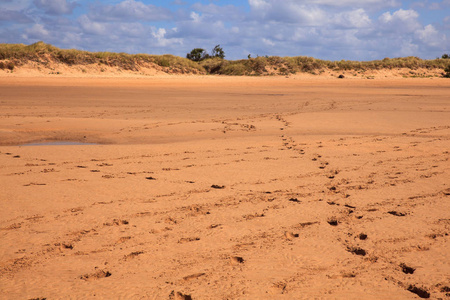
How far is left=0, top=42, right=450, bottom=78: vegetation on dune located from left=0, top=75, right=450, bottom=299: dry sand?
23912 millimetres

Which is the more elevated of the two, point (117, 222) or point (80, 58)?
point (80, 58)

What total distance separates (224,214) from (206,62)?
4250 cm

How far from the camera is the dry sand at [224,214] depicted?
120 inches

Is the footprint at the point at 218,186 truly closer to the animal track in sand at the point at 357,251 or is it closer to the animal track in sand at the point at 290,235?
the animal track in sand at the point at 290,235

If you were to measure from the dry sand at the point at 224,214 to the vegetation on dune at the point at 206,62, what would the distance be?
23912 millimetres

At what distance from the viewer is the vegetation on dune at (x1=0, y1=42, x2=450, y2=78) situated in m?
31.1

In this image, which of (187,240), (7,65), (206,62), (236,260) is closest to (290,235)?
(236,260)

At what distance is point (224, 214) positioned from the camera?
Answer: 4406 mm

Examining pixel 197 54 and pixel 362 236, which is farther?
pixel 197 54

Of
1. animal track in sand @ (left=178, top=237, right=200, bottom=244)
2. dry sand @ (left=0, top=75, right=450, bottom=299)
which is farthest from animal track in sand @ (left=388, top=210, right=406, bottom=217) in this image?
animal track in sand @ (left=178, top=237, right=200, bottom=244)

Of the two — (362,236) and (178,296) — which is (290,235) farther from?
(178,296)

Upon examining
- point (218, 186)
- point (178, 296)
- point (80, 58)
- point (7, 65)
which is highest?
point (80, 58)

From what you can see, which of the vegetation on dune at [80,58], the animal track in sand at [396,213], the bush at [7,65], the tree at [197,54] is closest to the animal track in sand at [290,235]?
the animal track in sand at [396,213]

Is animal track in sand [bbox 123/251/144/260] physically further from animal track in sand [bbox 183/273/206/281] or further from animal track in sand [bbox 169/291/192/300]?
animal track in sand [bbox 169/291/192/300]
